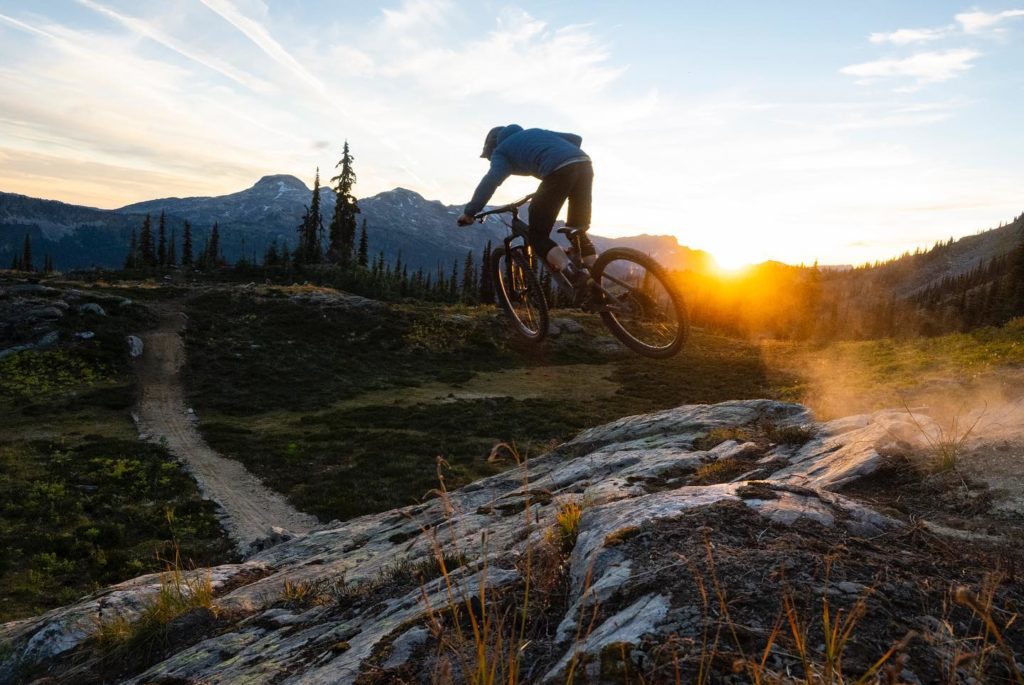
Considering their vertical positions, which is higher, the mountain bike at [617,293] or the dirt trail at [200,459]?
the mountain bike at [617,293]

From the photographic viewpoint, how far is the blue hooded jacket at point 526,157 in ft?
25.9

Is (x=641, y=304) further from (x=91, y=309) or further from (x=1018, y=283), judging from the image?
(x=1018, y=283)

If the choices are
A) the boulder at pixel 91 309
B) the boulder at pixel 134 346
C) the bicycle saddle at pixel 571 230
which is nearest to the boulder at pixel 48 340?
the boulder at pixel 134 346

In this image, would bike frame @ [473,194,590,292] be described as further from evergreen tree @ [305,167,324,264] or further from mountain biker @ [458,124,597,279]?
evergreen tree @ [305,167,324,264]

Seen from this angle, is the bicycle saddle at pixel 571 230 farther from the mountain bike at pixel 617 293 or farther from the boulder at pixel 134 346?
the boulder at pixel 134 346

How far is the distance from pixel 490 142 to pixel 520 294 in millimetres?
2721

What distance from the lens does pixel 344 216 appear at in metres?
80.4

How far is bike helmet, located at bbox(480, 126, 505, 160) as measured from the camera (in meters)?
8.50

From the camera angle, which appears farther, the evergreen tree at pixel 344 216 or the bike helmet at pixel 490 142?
the evergreen tree at pixel 344 216

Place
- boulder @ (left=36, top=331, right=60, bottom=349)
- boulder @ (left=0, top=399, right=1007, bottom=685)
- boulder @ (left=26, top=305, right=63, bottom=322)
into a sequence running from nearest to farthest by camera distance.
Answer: boulder @ (left=0, top=399, right=1007, bottom=685)
boulder @ (left=36, top=331, right=60, bottom=349)
boulder @ (left=26, top=305, right=63, bottom=322)

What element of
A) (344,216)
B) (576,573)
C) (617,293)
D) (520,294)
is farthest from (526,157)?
(344,216)

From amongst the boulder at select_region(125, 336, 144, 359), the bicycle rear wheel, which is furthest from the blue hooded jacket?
the boulder at select_region(125, 336, 144, 359)

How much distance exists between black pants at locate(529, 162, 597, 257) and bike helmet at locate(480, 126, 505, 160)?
1.04 meters

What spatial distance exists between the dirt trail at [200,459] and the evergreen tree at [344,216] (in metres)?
42.2
